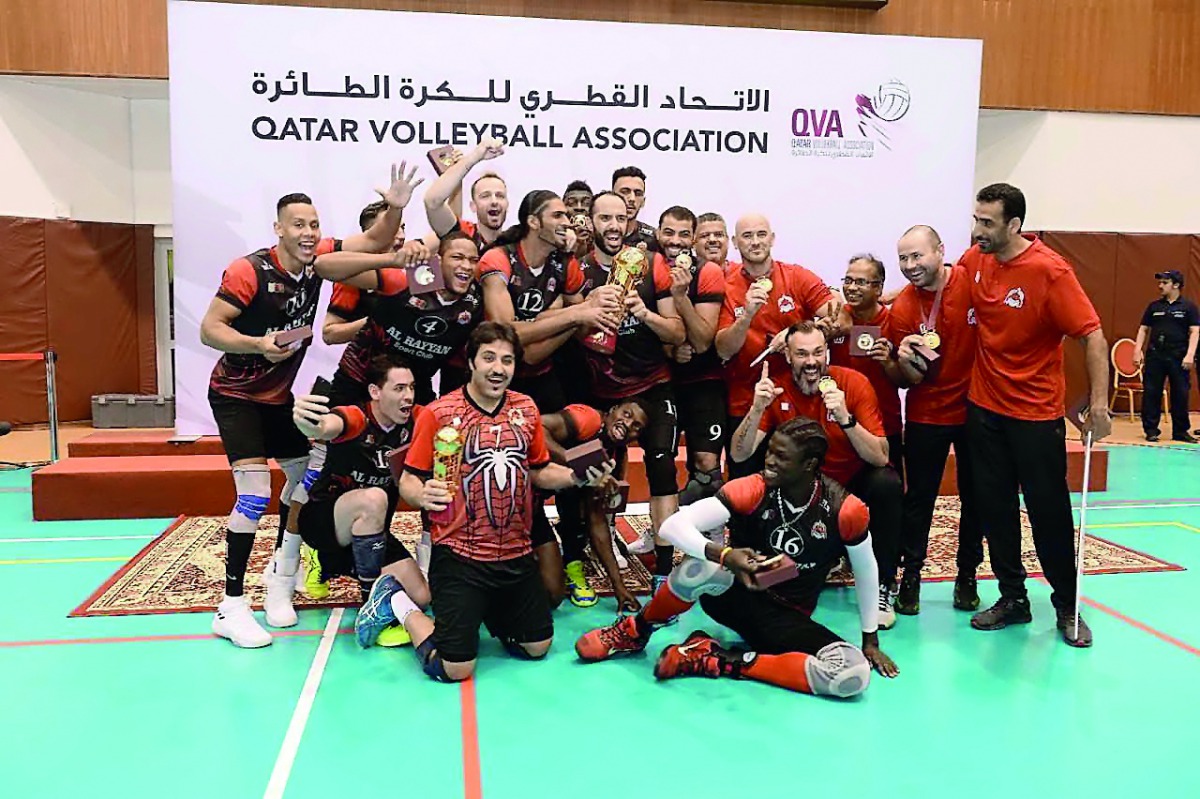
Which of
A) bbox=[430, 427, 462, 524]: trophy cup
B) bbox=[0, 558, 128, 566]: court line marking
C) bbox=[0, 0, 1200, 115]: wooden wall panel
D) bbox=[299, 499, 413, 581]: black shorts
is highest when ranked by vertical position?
bbox=[0, 0, 1200, 115]: wooden wall panel

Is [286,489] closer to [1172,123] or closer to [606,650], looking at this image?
[606,650]

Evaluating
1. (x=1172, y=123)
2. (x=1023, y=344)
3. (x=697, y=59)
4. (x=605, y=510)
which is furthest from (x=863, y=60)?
(x=1172, y=123)

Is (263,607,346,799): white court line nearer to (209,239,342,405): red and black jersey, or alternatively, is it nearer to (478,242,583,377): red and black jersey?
(209,239,342,405): red and black jersey

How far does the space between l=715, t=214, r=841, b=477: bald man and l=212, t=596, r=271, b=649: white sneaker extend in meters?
2.41

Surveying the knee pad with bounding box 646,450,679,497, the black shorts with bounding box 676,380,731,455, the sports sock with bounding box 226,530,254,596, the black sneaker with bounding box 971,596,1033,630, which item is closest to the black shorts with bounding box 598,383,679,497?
the knee pad with bounding box 646,450,679,497

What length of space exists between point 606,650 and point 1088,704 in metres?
1.97

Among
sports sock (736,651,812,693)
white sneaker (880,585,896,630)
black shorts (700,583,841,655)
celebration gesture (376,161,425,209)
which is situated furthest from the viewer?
white sneaker (880,585,896,630)

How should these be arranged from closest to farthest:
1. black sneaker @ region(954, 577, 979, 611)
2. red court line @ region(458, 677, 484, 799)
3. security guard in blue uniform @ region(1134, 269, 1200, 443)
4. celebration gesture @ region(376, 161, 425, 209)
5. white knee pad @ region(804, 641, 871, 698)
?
red court line @ region(458, 677, 484, 799) → white knee pad @ region(804, 641, 871, 698) → celebration gesture @ region(376, 161, 425, 209) → black sneaker @ region(954, 577, 979, 611) → security guard in blue uniform @ region(1134, 269, 1200, 443)

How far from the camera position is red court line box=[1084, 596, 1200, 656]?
4.36m

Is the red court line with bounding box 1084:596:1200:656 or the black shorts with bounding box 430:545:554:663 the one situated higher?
the black shorts with bounding box 430:545:554:663

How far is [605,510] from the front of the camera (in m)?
4.76

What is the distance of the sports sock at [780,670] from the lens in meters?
3.78

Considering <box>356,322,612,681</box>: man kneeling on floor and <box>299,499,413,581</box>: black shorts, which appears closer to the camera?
<box>356,322,612,681</box>: man kneeling on floor

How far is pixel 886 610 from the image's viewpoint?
15.2 ft
